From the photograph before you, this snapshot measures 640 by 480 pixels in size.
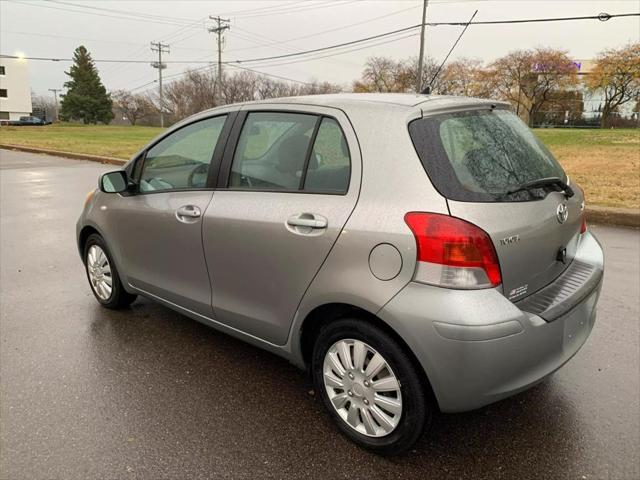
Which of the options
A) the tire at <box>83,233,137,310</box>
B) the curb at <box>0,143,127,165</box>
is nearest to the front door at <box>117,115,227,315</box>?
the tire at <box>83,233,137,310</box>

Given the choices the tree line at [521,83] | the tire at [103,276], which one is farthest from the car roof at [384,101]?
the tree line at [521,83]

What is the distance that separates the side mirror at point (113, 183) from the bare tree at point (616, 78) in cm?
6512

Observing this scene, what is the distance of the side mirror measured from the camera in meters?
3.53

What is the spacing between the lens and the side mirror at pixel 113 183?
11.6 ft

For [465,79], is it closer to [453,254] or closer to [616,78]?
[616,78]

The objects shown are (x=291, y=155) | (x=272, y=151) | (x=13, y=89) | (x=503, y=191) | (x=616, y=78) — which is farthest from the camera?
(x=13, y=89)

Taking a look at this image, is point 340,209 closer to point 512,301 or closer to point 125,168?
point 512,301

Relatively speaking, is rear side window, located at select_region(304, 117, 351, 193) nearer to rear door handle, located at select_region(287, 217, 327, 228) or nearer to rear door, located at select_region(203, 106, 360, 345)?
rear door, located at select_region(203, 106, 360, 345)

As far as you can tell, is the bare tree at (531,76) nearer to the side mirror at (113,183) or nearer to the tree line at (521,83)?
the tree line at (521,83)

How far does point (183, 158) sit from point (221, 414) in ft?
5.41

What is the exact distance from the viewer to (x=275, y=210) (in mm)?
2586

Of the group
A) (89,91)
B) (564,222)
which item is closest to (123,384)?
(564,222)

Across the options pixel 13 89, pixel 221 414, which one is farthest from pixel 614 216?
pixel 13 89

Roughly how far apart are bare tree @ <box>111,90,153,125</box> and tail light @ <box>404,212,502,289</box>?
332 ft
